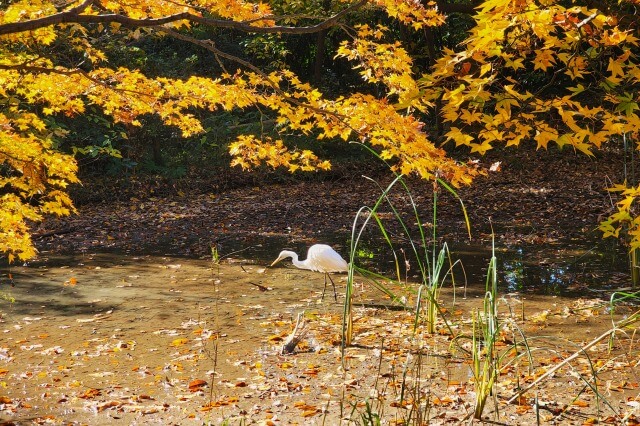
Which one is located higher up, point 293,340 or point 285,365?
point 293,340

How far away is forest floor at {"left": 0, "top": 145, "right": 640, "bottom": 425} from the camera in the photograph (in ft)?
13.8

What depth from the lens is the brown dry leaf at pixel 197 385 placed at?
467cm

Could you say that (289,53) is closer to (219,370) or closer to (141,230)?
(141,230)

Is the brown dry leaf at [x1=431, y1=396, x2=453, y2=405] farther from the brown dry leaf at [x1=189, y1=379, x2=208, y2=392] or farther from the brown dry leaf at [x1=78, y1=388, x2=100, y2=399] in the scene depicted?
the brown dry leaf at [x1=78, y1=388, x2=100, y2=399]

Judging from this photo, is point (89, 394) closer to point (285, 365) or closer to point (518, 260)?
point (285, 365)

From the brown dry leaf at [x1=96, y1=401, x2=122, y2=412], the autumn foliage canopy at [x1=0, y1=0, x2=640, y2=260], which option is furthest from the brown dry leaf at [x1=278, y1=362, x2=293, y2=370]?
the autumn foliage canopy at [x1=0, y1=0, x2=640, y2=260]

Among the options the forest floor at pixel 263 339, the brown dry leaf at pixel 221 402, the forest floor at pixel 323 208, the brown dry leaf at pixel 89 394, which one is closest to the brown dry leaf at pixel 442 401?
the forest floor at pixel 263 339

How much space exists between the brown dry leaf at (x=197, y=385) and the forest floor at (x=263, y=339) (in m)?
0.02

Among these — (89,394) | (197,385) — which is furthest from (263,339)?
(89,394)

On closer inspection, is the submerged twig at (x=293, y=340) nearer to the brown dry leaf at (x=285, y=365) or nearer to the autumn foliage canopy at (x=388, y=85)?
the brown dry leaf at (x=285, y=365)

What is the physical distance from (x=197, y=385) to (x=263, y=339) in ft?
3.50

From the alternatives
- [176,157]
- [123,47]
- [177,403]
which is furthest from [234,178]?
[177,403]

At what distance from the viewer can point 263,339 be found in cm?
572

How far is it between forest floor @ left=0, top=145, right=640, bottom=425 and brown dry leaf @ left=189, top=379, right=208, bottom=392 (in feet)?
0.07
